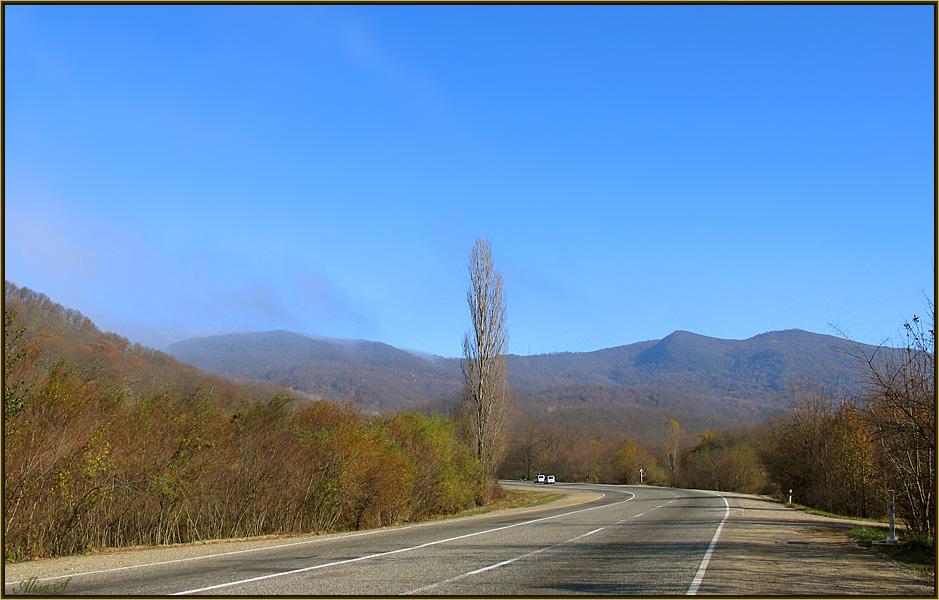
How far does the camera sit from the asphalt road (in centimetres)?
935

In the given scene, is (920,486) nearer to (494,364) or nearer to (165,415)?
(165,415)

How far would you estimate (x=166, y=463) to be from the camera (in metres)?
16.7

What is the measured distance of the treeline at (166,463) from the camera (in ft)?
44.1

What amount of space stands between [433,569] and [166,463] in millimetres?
8775

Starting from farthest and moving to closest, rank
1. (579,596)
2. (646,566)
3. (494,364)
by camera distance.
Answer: (494,364) < (646,566) < (579,596)

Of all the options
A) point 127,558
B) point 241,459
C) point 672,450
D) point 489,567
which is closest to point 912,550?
point 489,567

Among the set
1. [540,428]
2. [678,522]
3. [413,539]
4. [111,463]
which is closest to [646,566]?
[413,539]

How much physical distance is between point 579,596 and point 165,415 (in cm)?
1253

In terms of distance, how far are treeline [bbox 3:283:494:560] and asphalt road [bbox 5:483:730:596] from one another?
9.99 feet

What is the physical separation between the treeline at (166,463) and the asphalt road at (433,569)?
120 inches

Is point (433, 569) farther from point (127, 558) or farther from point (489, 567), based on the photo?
point (127, 558)

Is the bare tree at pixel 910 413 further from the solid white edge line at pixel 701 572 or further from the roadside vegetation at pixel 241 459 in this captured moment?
the solid white edge line at pixel 701 572

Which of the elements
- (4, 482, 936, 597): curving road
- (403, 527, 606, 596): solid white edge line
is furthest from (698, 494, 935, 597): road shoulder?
(403, 527, 606, 596): solid white edge line

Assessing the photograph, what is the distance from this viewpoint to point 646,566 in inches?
473
